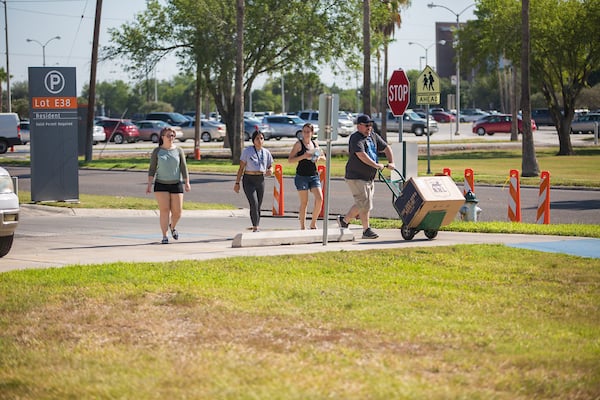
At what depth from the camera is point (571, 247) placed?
45.3ft

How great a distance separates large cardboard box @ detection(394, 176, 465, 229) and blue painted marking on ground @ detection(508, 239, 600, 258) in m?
1.11

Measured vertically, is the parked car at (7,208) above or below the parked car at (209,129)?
below

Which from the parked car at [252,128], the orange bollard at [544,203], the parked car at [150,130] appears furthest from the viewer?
the parked car at [150,130]

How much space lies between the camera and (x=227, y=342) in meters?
7.74

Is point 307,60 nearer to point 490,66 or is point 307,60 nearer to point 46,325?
point 490,66

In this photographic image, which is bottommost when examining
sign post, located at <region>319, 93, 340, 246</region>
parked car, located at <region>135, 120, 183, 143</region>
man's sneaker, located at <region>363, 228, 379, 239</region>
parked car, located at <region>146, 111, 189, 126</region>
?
man's sneaker, located at <region>363, 228, 379, 239</region>

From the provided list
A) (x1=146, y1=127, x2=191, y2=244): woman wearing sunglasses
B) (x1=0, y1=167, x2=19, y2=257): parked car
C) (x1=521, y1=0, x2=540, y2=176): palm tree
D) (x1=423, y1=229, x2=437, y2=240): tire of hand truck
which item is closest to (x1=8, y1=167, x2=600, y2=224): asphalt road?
(x1=521, y1=0, x2=540, y2=176): palm tree

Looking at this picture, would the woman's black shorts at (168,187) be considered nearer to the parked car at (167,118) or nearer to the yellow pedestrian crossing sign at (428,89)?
the yellow pedestrian crossing sign at (428,89)

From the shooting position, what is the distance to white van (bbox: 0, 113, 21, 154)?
53000 mm

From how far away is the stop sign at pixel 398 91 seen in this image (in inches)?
931

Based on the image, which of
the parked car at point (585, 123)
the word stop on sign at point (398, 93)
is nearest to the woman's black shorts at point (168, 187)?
the word stop on sign at point (398, 93)

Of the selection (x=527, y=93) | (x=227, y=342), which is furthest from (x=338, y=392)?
(x=527, y=93)

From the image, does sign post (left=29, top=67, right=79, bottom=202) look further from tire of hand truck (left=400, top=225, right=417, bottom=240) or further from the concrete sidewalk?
tire of hand truck (left=400, top=225, right=417, bottom=240)

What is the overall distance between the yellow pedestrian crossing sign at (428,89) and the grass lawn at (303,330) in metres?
14.3
